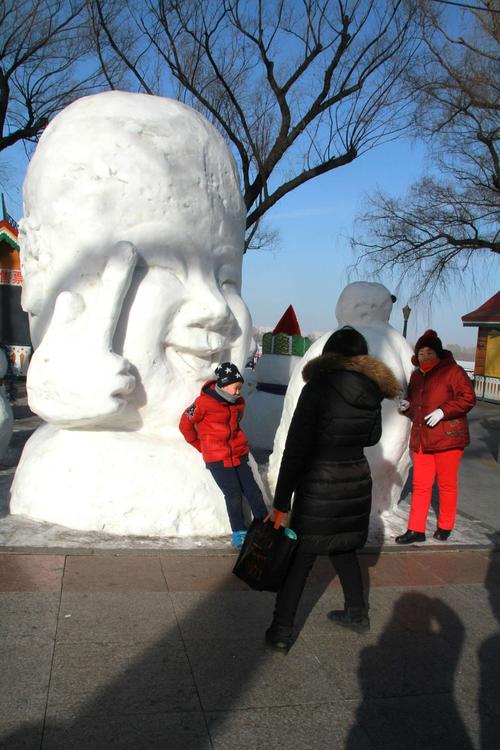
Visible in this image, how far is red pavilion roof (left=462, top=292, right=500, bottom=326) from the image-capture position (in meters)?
21.6

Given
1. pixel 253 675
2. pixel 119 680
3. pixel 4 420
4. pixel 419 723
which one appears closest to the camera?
pixel 419 723

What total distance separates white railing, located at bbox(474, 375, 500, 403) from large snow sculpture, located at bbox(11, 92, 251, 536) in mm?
16434

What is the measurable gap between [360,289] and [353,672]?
135 inches

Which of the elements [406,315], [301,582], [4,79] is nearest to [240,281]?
[301,582]

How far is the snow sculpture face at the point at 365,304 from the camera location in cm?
571

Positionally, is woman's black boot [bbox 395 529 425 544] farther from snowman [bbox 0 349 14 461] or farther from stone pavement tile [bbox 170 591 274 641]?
snowman [bbox 0 349 14 461]

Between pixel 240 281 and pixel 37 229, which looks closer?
pixel 37 229

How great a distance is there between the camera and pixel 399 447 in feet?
18.1

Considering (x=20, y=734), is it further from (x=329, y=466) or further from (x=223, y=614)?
(x=329, y=466)

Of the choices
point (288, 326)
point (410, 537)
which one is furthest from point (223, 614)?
point (288, 326)

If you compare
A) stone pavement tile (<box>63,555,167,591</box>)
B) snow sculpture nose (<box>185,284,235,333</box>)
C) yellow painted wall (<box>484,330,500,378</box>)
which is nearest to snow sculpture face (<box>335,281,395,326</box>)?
snow sculpture nose (<box>185,284,235,333</box>)

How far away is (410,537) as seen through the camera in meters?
5.13

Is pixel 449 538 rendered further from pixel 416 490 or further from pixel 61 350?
pixel 61 350

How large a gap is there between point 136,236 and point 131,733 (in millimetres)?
3292
